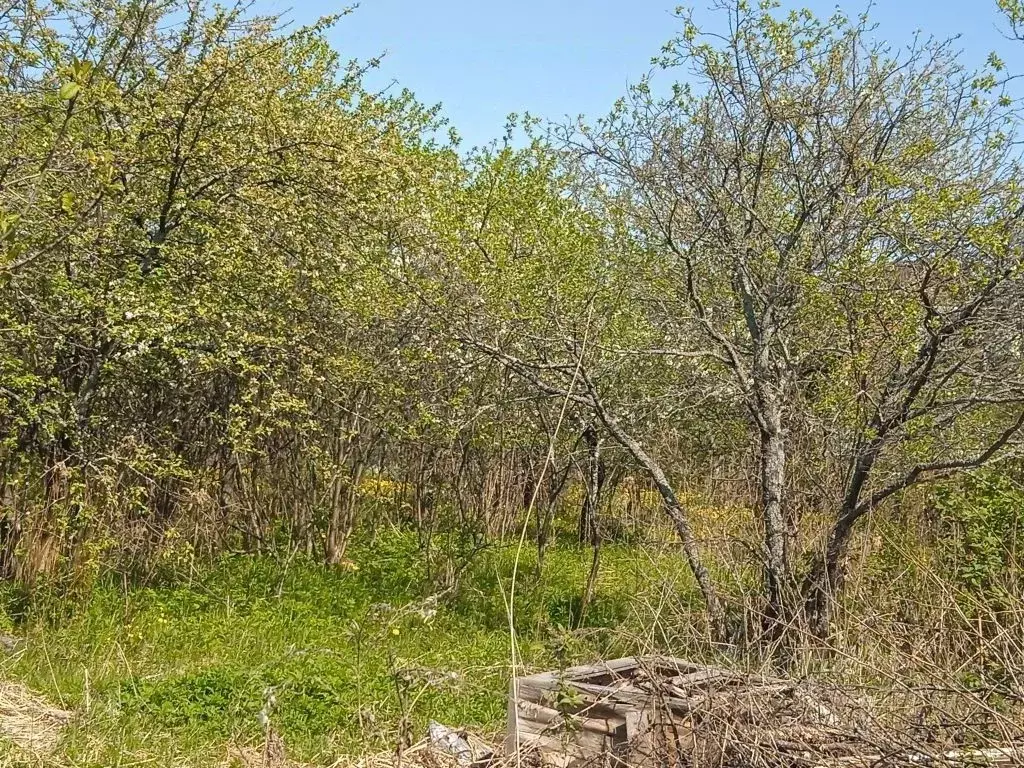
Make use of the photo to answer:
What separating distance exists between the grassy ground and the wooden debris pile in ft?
0.70

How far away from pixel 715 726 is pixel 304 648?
3706mm

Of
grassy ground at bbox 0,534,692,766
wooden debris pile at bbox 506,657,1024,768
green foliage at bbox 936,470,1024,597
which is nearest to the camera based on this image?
wooden debris pile at bbox 506,657,1024,768

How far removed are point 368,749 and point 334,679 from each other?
1.26m

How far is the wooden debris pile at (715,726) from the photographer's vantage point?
3.14 m

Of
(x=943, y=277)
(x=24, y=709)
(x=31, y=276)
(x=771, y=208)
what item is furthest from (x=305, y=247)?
(x=943, y=277)

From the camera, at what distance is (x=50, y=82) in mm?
6730

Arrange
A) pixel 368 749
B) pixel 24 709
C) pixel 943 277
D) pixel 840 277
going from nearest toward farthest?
pixel 368 749, pixel 24 709, pixel 943 277, pixel 840 277

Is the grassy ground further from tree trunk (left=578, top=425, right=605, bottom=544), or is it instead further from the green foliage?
the green foliage

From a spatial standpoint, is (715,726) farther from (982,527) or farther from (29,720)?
(982,527)

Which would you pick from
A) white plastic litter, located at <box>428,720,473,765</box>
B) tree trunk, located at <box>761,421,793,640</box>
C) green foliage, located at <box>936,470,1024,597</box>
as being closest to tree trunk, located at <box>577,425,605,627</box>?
tree trunk, located at <box>761,421,793,640</box>

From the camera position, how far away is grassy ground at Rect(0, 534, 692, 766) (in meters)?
4.66

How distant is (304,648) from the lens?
6.43 metres

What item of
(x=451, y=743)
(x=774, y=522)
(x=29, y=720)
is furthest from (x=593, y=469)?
(x=29, y=720)

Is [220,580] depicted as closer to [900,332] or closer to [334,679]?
[334,679]
